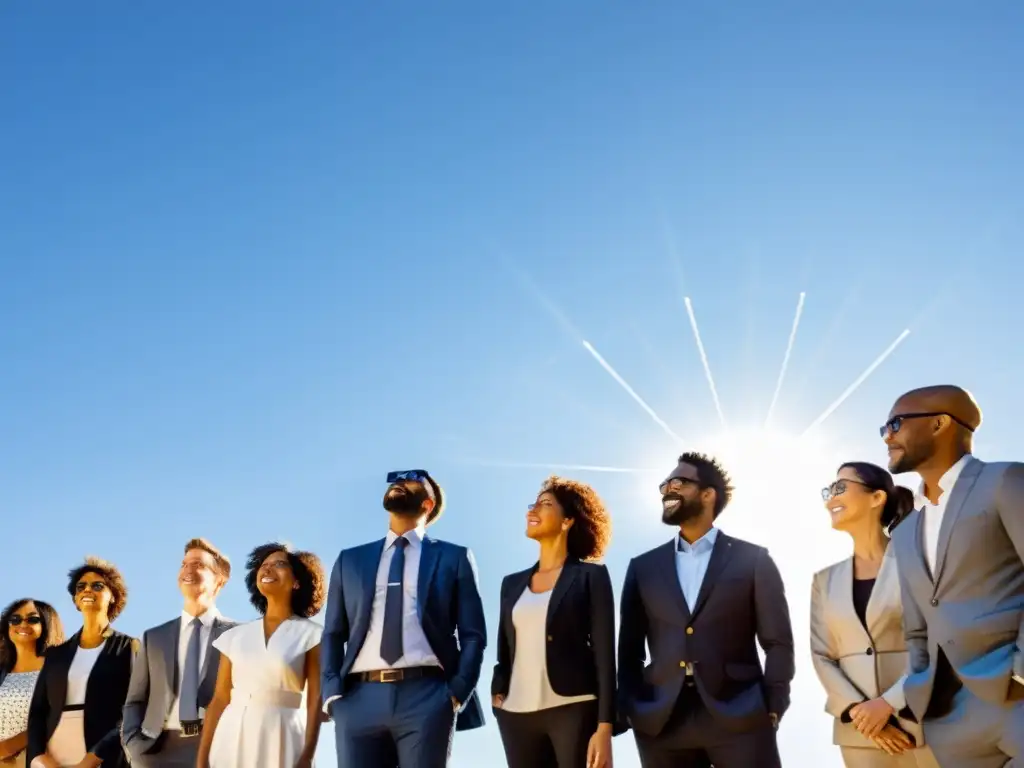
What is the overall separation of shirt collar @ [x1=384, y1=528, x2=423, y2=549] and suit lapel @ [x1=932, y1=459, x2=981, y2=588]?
4.01 metres

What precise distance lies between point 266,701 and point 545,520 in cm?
291

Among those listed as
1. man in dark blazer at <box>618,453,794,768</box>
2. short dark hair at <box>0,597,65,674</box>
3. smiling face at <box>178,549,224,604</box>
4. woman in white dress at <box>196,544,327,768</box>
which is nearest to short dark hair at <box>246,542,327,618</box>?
woman in white dress at <box>196,544,327,768</box>

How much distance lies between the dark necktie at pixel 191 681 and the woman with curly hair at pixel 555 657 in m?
3.36

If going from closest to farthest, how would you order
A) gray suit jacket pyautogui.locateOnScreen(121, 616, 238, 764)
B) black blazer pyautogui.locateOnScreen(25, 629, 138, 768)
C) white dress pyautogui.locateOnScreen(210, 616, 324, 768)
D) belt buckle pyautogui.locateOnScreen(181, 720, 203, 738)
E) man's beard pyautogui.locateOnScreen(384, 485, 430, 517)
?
1. man's beard pyautogui.locateOnScreen(384, 485, 430, 517)
2. white dress pyautogui.locateOnScreen(210, 616, 324, 768)
3. belt buckle pyautogui.locateOnScreen(181, 720, 203, 738)
4. gray suit jacket pyautogui.locateOnScreen(121, 616, 238, 764)
5. black blazer pyautogui.locateOnScreen(25, 629, 138, 768)

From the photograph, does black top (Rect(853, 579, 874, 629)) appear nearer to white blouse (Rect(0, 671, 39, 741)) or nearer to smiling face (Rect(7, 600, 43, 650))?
white blouse (Rect(0, 671, 39, 741))

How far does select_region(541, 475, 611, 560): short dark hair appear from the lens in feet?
32.4

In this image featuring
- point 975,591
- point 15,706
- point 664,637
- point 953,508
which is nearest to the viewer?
point 975,591

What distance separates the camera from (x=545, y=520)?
31.8 feet

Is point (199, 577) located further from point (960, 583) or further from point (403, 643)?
point (960, 583)

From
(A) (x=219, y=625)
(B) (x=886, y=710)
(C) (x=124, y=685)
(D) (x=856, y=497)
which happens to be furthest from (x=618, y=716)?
(C) (x=124, y=685)

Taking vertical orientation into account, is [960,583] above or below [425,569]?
below

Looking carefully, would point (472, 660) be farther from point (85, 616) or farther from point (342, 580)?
point (85, 616)

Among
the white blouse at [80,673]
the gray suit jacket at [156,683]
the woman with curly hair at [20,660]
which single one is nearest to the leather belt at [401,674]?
the gray suit jacket at [156,683]

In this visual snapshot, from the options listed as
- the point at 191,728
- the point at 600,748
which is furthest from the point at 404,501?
the point at 191,728
